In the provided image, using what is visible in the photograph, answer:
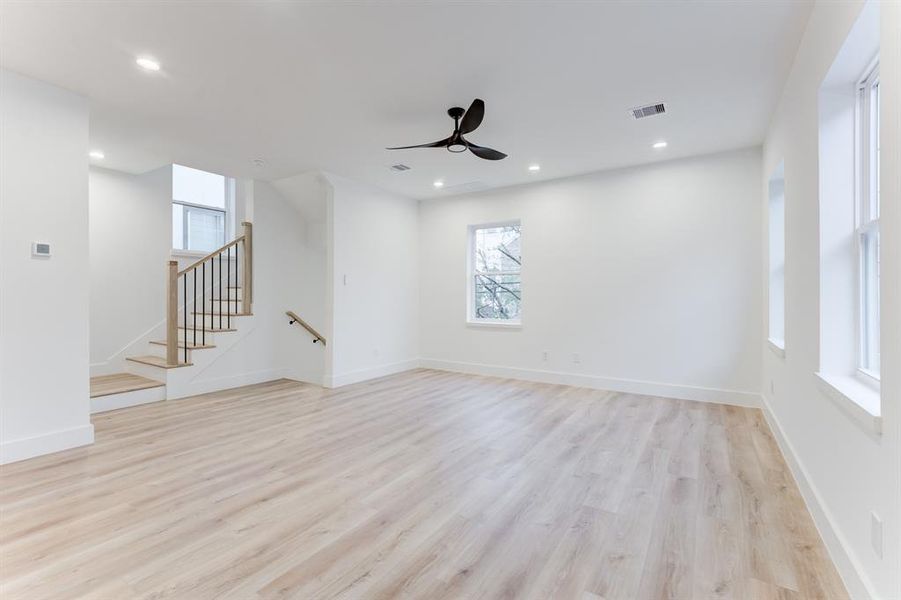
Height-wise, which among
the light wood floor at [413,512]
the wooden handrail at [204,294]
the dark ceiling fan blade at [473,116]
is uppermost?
the dark ceiling fan blade at [473,116]

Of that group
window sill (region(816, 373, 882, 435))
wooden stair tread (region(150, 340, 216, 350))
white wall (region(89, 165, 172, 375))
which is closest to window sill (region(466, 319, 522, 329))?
wooden stair tread (region(150, 340, 216, 350))

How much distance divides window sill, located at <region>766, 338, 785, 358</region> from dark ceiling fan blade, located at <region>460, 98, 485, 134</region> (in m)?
2.85

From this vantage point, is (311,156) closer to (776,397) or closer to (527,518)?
(527,518)

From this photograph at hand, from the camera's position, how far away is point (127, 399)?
14.0 feet

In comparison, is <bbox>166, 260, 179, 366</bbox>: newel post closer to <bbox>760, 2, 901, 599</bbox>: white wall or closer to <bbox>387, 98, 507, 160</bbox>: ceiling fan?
<bbox>387, 98, 507, 160</bbox>: ceiling fan

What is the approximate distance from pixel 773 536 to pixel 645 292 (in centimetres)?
320

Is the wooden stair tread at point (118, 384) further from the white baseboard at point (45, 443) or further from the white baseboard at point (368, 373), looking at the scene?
the white baseboard at point (368, 373)

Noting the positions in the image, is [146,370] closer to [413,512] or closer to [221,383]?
[221,383]

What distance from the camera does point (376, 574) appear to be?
1.71m

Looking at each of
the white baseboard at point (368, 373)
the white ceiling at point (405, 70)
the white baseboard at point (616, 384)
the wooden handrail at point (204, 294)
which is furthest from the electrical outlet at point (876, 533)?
the wooden handrail at point (204, 294)

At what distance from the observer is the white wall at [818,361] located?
1.30 m

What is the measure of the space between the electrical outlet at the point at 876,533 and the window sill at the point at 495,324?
4.33 meters

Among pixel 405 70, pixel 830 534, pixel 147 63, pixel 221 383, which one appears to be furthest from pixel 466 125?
pixel 221 383

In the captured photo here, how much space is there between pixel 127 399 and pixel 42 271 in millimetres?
1810
